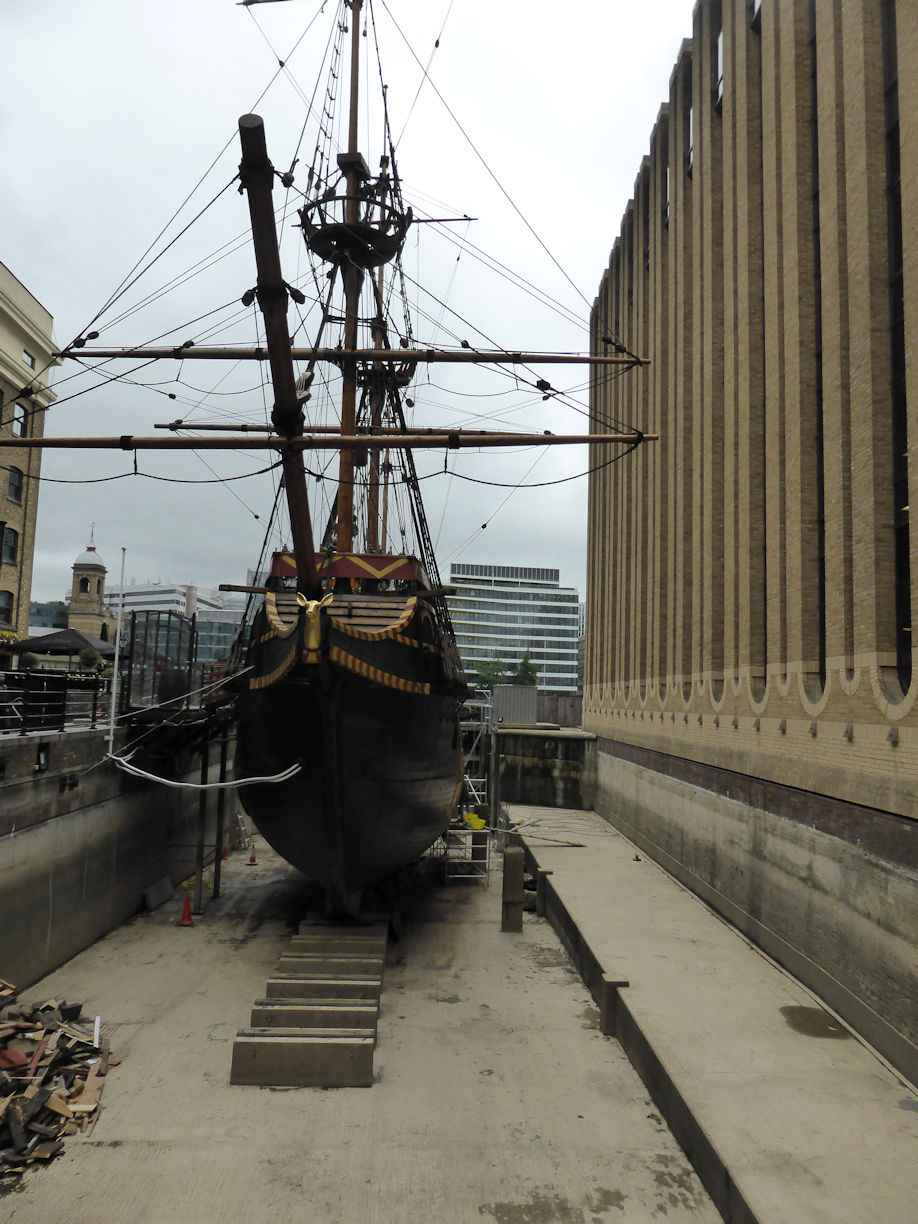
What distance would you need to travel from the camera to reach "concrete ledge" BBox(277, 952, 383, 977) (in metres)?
9.74

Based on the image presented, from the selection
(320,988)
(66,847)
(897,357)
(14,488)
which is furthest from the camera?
(14,488)

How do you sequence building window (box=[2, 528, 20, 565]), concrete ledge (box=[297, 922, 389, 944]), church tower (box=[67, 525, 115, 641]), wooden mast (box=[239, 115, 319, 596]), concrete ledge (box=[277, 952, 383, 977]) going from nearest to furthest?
wooden mast (box=[239, 115, 319, 596]) < concrete ledge (box=[277, 952, 383, 977]) < concrete ledge (box=[297, 922, 389, 944]) < building window (box=[2, 528, 20, 565]) < church tower (box=[67, 525, 115, 641])

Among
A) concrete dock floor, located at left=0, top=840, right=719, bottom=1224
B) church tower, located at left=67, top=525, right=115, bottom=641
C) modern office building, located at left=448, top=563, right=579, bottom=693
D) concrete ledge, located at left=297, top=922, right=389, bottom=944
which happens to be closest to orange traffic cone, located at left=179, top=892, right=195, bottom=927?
concrete dock floor, located at left=0, top=840, right=719, bottom=1224

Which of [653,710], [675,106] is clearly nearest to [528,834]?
[653,710]

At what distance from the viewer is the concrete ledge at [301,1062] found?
25.8ft

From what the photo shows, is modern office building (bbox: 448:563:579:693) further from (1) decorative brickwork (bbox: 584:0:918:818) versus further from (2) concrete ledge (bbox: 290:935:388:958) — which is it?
(2) concrete ledge (bbox: 290:935:388:958)

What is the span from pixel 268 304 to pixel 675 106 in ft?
68.8

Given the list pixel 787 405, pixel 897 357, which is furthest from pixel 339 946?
pixel 787 405

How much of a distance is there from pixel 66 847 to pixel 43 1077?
13.5ft

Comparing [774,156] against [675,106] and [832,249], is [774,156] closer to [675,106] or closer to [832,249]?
[832,249]

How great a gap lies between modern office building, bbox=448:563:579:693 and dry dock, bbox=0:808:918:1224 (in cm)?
9998

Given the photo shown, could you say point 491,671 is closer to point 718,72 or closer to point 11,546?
point 11,546

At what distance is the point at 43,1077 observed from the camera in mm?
7258

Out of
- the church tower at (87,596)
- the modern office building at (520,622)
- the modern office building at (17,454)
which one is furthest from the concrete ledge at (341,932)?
the modern office building at (520,622)
